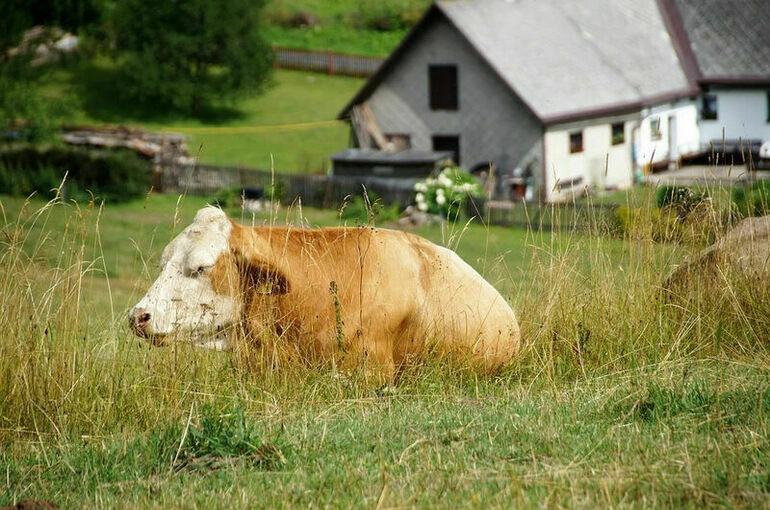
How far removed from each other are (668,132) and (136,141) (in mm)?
17803

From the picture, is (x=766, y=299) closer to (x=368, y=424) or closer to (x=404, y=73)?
(x=368, y=424)

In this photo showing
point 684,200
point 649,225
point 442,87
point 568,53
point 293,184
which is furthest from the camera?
point 568,53

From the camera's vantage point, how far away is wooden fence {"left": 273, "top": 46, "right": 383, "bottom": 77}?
54.5 metres

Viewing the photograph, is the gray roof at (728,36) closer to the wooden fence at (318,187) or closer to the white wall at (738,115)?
the white wall at (738,115)

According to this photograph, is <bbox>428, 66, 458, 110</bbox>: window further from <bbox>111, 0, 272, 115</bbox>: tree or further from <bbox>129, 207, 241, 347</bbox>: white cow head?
<bbox>129, 207, 241, 347</bbox>: white cow head

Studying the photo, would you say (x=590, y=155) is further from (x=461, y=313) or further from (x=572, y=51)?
(x=461, y=313)

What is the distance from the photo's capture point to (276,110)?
160 feet

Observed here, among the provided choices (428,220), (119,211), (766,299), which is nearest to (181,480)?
(766,299)

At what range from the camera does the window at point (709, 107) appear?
37.1m

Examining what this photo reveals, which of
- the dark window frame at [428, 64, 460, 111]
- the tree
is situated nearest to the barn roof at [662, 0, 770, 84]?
the dark window frame at [428, 64, 460, 111]

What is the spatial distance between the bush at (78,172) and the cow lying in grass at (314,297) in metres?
23.6

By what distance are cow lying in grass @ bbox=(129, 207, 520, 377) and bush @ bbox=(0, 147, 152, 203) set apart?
2361 cm

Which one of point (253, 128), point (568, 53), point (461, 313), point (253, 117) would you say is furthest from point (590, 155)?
point (461, 313)

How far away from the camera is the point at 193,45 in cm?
4697
